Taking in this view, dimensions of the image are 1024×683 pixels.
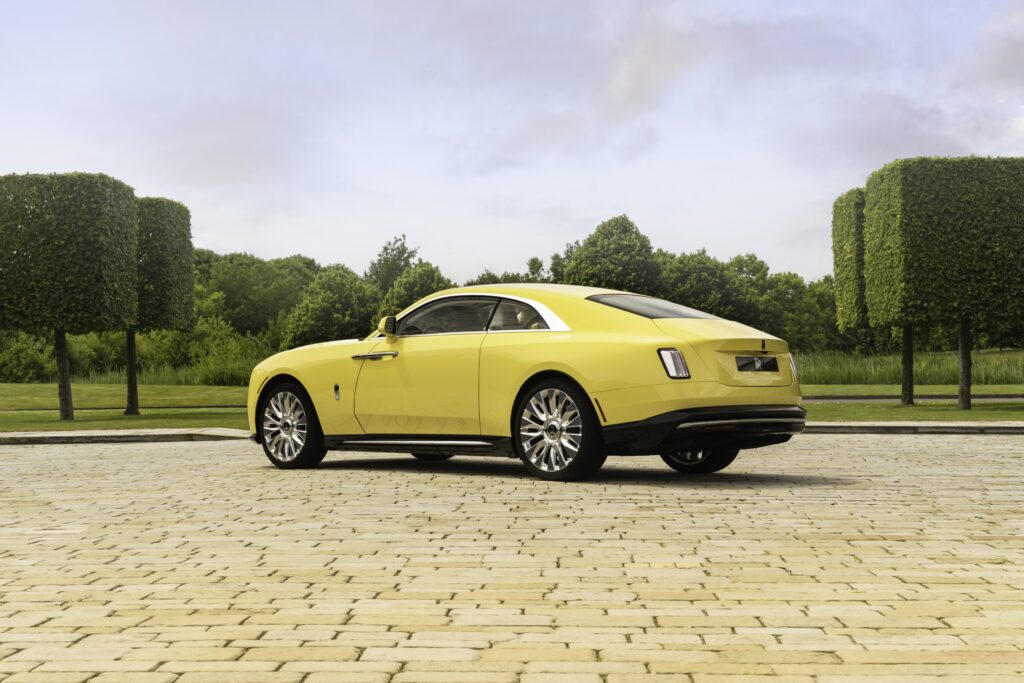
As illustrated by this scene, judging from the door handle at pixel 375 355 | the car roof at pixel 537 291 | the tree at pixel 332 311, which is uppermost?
the tree at pixel 332 311

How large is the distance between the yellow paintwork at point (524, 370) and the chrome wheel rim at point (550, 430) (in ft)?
0.68

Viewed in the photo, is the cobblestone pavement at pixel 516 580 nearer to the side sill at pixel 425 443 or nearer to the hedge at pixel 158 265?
the side sill at pixel 425 443

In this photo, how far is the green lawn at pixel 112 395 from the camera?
34.7m

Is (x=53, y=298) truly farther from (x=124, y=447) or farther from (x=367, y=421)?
(x=367, y=421)

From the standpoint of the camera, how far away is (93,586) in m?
5.71

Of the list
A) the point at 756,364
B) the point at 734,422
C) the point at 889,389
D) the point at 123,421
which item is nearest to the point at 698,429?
the point at 734,422

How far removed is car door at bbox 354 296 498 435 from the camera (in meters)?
10.5

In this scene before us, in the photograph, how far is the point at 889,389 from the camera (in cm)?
3722

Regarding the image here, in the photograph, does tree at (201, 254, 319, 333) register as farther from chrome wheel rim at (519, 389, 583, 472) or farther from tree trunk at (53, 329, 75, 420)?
chrome wheel rim at (519, 389, 583, 472)

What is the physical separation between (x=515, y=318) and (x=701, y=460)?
90.5 inches

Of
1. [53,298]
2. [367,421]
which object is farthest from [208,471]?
[53,298]

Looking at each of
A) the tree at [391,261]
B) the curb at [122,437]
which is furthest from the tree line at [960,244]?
the tree at [391,261]

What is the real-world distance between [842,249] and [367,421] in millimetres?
23761

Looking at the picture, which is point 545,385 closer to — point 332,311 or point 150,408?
point 150,408
